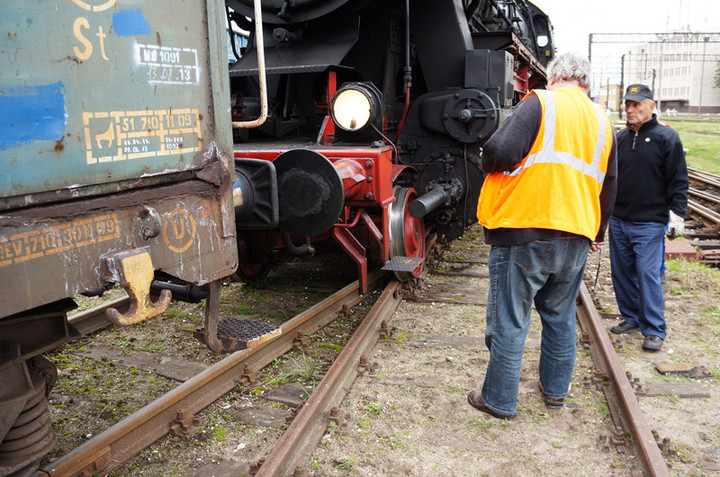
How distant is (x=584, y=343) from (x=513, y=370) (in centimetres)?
132

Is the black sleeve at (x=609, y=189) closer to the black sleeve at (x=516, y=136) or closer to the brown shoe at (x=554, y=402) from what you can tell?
the black sleeve at (x=516, y=136)

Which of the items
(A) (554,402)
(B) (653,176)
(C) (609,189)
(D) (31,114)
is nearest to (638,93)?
(B) (653,176)

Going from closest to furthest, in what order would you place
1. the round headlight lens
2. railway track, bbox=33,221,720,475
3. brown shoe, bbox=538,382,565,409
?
railway track, bbox=33,221,720,475
brown shoe, bbox=538,382,565,409
the round headlight lens

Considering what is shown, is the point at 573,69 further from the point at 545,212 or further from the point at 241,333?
the point at 241,333

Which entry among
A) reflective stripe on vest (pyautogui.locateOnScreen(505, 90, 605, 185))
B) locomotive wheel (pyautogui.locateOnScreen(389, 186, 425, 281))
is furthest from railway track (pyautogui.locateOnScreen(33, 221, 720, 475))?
reflective stripe on vest (pyautogui.locateOnScreen(505, 90, 605, 185))

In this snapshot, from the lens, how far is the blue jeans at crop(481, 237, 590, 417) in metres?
3.10

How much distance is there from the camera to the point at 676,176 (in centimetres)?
436

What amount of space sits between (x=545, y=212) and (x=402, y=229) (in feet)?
7.13

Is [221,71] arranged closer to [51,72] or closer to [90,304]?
[51,72]

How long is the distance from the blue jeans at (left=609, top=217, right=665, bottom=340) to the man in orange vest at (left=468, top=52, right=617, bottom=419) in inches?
51.6

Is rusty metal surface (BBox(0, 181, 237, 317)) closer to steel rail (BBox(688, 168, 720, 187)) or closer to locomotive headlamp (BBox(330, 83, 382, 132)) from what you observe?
locomotive headlamp (BBox(330, 83, 382, 132))

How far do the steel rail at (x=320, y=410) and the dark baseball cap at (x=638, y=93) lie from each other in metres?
2.48

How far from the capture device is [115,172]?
184 cm

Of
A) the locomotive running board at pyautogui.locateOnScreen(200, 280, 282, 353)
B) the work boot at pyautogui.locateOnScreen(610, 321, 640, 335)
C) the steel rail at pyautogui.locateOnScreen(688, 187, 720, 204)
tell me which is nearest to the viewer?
the locomotive running board at pyautogui.locateOnScreen(200, 280, 282, 353)
